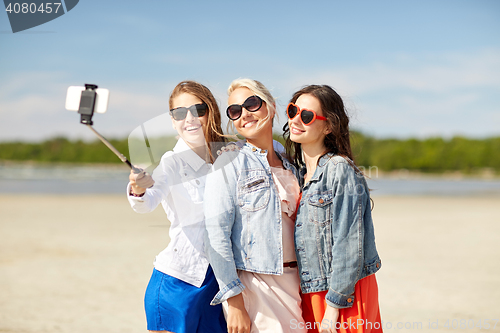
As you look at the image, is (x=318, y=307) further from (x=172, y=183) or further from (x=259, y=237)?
(x=172, y=183)

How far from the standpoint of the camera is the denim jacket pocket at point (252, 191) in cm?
256

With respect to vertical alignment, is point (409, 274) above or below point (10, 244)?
above

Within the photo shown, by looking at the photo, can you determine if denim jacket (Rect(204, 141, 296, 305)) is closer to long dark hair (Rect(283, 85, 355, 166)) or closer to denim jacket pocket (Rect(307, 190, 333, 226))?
denim jacket pocket (Rect(307, 190, 333, 226))

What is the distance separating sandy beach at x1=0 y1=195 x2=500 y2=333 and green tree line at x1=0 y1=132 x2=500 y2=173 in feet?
210

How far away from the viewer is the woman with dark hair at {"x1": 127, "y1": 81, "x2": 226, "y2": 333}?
269cm

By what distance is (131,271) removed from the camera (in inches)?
367

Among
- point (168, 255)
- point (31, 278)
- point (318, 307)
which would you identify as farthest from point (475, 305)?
point (31, 278)

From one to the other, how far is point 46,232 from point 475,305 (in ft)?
42.0

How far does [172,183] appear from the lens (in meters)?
2.72

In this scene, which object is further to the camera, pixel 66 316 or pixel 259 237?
pixel 66 316

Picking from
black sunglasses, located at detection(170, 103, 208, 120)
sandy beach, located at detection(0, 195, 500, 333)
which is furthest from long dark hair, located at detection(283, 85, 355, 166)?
sandy beach, located at detection(0, 195, 500, 333)

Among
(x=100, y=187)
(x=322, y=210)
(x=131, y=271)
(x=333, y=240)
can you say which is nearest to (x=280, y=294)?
(x=333, y=240)

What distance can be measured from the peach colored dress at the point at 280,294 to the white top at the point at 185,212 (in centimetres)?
30

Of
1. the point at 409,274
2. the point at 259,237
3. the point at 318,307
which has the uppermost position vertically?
the point at 259,237
